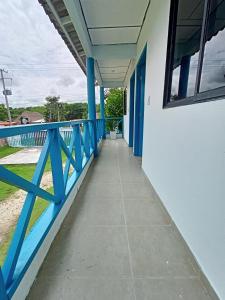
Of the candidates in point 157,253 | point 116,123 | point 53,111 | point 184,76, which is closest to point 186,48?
point 184,76

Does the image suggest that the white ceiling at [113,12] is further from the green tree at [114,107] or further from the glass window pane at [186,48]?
the green tree at [114,107]

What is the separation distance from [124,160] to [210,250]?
3.03 metres

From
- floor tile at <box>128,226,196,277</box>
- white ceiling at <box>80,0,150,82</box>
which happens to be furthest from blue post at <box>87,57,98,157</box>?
floor tile at <box>128,226,196,277</box>

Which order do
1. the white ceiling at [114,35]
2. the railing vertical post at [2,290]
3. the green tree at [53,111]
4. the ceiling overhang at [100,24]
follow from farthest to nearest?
1. the green tree at [53,111]
2. the white ceiling at [114,35]
3. the ceiling overhang at [100,24]
4. the railing vertical post at [2,290]

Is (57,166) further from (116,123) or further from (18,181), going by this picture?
(116,123)

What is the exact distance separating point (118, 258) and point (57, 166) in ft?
3.11

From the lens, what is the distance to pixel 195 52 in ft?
3.90

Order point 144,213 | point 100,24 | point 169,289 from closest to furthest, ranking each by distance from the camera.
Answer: point 169,289 → point 144,213 → point 100,24

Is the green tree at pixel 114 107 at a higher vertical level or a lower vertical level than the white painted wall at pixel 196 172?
higher

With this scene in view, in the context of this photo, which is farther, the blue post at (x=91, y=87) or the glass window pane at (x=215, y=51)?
the blue post at (x=91, y=87)

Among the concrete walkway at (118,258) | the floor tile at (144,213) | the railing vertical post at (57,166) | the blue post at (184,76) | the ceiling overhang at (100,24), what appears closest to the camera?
the concrete walkway at (118,258)

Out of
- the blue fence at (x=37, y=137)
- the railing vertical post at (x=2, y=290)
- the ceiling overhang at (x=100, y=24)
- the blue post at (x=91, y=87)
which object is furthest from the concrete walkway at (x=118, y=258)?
the blue post at (x=91, y=87)

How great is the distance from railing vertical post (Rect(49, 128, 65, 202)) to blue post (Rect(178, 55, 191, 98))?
120 centimetres

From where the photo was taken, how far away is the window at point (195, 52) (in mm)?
929
